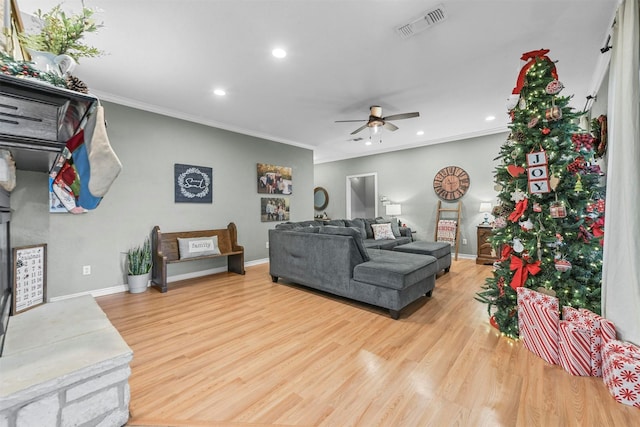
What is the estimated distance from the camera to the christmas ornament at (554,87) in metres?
2.04

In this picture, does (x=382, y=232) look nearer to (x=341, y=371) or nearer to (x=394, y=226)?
(x=394, y=226)

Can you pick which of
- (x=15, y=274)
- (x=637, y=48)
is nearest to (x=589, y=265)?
(x=637, y=48)

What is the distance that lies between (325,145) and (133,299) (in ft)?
16.0

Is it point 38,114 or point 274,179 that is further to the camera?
point 274,179

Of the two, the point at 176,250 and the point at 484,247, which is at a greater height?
the point at 176,250

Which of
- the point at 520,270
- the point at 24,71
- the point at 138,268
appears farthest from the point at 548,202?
the point at 138,268

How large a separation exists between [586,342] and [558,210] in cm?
92

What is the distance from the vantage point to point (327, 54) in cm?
267

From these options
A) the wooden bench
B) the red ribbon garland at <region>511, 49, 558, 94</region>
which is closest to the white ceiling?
the red ribbon garland at <region>511, 49, 558, 94</region>

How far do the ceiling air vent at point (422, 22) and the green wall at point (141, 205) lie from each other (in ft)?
11.4

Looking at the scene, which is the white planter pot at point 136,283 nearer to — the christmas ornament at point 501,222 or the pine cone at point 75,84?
the pine cone at point 75,84

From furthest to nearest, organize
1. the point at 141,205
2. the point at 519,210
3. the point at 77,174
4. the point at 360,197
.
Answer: the point at 360,197
the point at 141,205
the point at 519,210
the point at 77,174

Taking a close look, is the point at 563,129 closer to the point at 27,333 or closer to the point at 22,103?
the point at 22,103

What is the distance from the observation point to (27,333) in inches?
58.9
